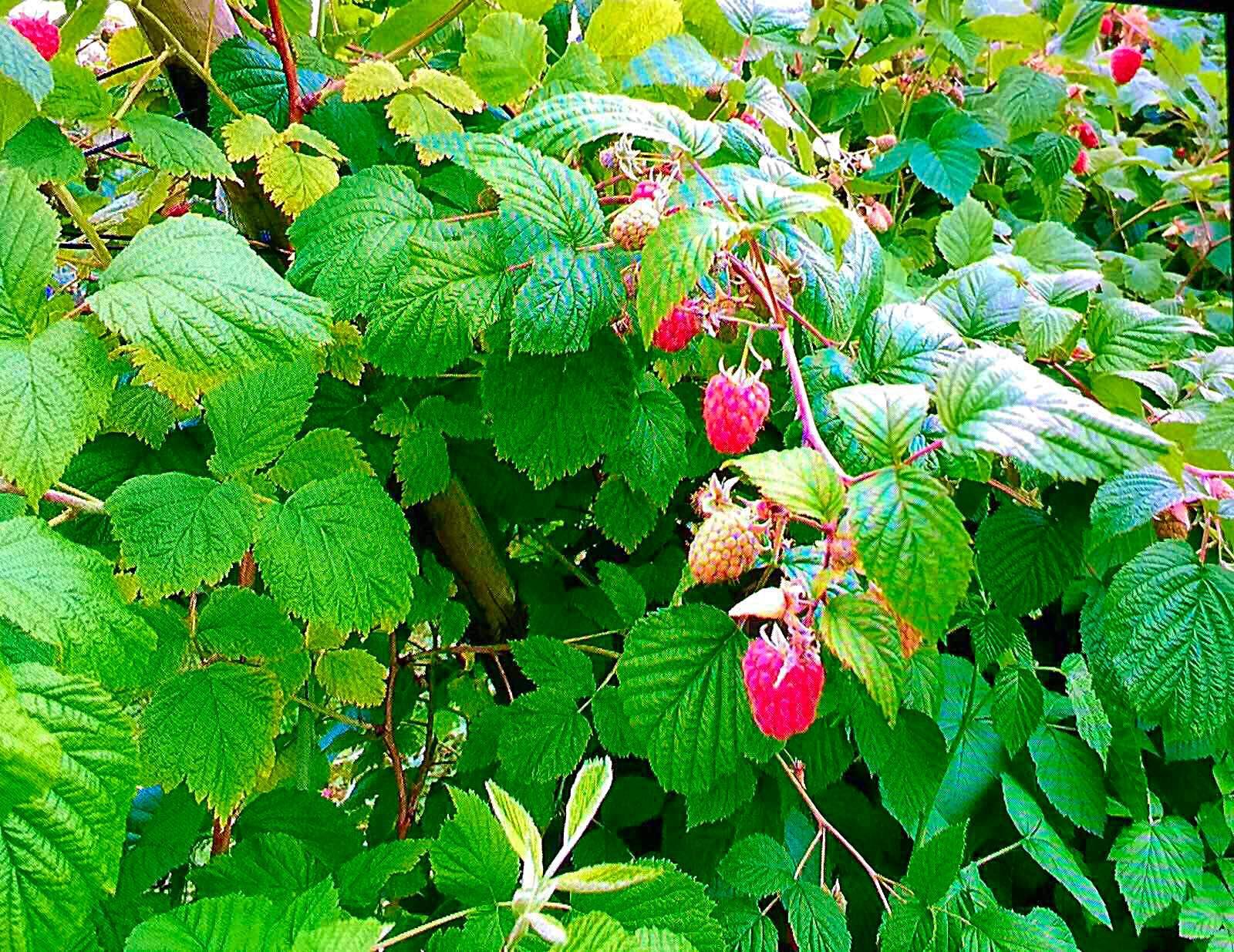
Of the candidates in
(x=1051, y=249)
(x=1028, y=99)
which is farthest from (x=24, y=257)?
(x=1028, y=99)

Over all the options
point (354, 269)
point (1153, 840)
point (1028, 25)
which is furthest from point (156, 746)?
point (1028, 25)

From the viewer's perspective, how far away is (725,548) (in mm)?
452

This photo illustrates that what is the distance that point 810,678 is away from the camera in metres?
0.45

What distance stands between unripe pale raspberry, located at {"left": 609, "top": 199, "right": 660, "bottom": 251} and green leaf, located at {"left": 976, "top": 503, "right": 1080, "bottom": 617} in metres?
0.31

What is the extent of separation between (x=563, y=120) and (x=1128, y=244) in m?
1.85

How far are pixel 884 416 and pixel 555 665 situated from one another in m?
0.42

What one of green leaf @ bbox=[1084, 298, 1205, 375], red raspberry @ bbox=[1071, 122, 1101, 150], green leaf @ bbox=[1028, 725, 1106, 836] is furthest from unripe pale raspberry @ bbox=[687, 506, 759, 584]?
red raspberry @ bbox=[1071, 122, 1101, 150]

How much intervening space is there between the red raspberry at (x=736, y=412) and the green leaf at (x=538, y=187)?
123mm

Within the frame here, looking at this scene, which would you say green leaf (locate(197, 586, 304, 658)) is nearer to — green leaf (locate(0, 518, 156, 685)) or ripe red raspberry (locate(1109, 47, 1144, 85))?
green leaf (locate(0, 518, 156, 685))

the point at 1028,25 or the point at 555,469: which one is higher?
the point at 555,469

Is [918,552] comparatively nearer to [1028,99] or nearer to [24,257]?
[24,257]

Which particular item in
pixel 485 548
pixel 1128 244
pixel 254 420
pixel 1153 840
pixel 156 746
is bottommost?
pixel 1128 244

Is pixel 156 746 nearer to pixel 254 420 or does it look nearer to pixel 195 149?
pixel 254 420

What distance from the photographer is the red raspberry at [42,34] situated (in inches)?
29.7
